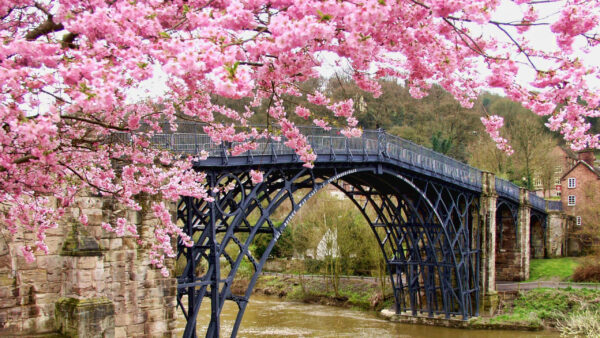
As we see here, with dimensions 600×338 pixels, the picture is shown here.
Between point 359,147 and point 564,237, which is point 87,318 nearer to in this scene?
point 359,147

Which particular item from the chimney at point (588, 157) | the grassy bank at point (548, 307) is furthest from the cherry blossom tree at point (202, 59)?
the chimney at point (588, 157)

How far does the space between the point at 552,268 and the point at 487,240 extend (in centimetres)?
1118

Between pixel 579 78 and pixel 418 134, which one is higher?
pixel 418 134

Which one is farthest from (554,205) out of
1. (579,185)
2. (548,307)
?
(548,307)

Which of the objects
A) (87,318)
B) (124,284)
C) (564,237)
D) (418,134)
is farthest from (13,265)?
(418,134)

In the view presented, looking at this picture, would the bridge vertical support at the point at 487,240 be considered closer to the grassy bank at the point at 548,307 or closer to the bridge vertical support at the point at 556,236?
the grassy bank at the point at 548,307

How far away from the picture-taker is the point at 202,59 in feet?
14.5

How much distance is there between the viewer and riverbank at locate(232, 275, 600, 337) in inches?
1035

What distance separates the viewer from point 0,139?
225 inches

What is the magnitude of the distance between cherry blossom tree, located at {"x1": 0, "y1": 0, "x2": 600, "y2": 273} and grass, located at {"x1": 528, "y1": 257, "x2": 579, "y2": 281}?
1226 inches

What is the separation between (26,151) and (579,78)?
6071 mm

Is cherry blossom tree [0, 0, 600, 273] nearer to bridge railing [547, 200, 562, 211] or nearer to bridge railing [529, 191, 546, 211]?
bridge railing [529, 191, 546, 211]


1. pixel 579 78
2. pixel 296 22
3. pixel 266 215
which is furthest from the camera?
pixel 266 215

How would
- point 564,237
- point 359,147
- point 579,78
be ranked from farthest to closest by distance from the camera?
1. point 564,237
2. point 359,147
3. point 579,78
